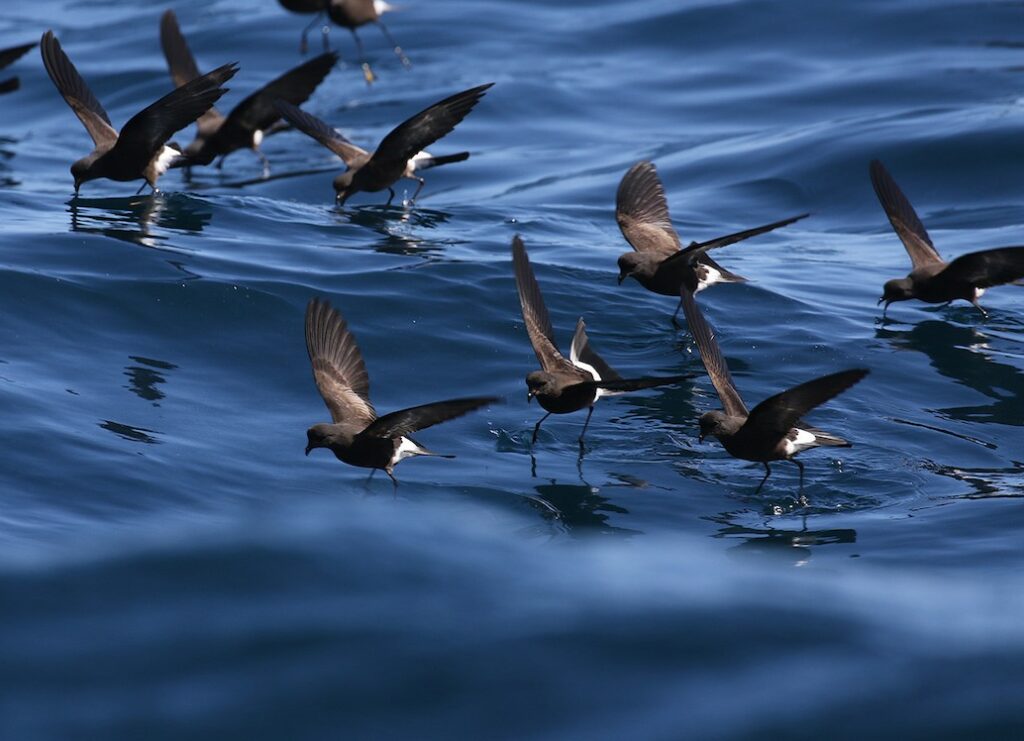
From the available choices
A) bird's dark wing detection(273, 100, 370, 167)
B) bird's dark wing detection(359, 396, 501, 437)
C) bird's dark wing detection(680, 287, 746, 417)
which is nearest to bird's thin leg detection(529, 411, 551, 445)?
bird's dark wing detection(680, 287, 746, 417)

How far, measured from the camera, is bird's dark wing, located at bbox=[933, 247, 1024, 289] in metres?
9.74

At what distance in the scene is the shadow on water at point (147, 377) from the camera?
8.55m

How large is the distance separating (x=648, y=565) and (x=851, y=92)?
1247 cm

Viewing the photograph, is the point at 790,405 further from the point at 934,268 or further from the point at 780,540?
the point at 934,268

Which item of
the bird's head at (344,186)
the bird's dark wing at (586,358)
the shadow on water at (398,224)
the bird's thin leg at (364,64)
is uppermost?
the bird's thin leg at (364,64)

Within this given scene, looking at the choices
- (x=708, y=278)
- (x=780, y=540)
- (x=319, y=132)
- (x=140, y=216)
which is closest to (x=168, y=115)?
(x=140, y=216)

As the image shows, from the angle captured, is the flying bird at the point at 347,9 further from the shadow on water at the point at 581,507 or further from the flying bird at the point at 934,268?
the shadow on water at the point at 581,507

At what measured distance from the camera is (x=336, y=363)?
8.11m

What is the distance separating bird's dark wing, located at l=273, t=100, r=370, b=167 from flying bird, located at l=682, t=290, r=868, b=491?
6.06 m

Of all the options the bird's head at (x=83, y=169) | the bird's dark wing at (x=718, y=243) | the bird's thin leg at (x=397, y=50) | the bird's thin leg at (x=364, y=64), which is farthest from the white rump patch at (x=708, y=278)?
the bird's thin leg at (x=397, y=50)

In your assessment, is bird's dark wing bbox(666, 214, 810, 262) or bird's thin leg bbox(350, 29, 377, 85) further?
bird's thin leg bbox(350, 29, 377, 85)

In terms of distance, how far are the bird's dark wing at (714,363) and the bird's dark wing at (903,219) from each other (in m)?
3.12

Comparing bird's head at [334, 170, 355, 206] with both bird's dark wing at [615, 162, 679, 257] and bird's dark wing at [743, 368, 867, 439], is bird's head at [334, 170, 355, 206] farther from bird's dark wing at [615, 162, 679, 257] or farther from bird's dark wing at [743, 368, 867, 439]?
bird's dark wing at [743, 368, 867, 439]

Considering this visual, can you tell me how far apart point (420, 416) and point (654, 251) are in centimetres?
424
